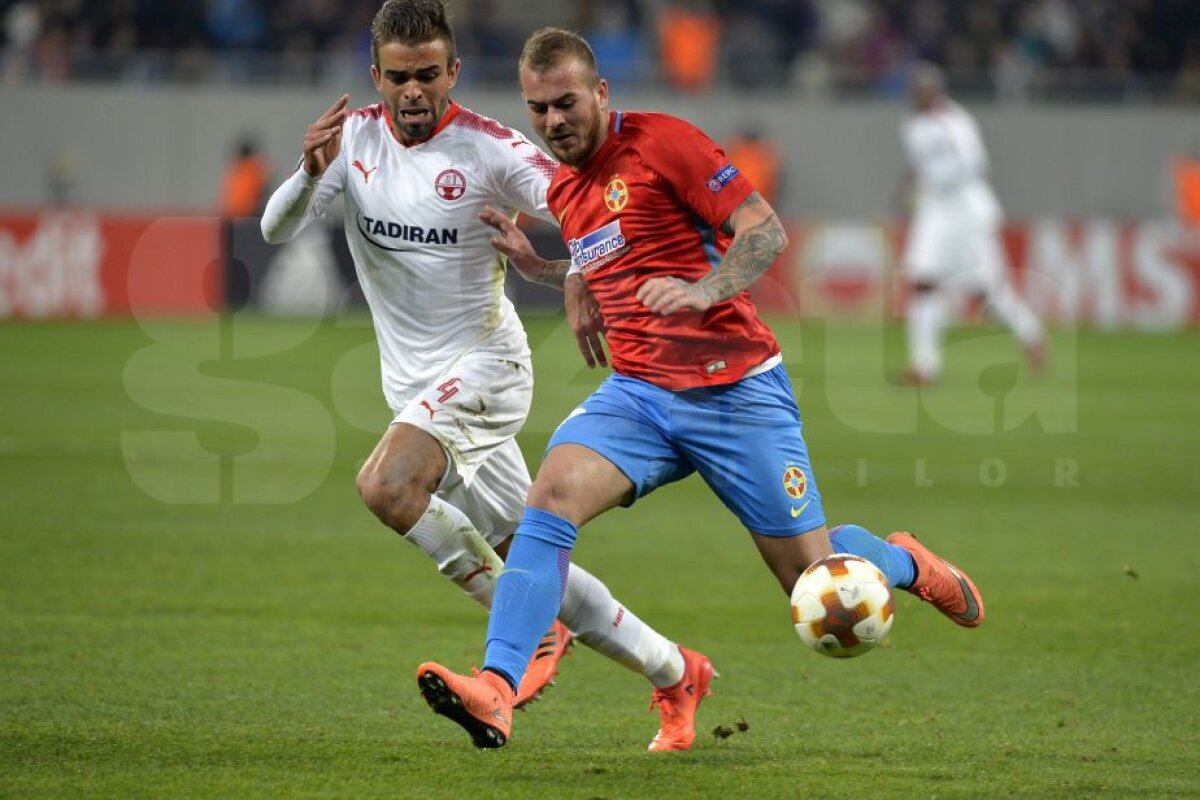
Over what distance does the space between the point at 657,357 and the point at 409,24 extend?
1.54 meters

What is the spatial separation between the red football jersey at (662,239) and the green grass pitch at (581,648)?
125cm

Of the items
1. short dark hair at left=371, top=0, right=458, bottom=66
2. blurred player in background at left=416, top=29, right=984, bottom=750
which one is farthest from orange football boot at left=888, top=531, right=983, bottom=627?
short dark hair at left=371, top=0, right=458, bottom=66

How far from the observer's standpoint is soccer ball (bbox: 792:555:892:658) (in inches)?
205

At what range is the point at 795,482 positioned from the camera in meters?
5.38

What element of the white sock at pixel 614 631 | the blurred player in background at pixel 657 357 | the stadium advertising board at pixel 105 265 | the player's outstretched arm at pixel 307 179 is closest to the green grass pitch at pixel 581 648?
the white sock at pixel 614 631

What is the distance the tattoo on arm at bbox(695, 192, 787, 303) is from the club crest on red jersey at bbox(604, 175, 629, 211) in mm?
399

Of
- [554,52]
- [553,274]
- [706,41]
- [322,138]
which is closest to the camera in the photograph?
[554,52]

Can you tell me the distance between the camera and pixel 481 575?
20.0 feet

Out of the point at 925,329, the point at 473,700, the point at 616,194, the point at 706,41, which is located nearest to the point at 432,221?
the point at 616,194

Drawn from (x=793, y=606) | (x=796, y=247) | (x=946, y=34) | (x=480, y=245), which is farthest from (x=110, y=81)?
(x=793, y=606)

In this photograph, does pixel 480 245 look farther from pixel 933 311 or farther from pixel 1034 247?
pixel 1034 247

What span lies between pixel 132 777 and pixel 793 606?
200 cm

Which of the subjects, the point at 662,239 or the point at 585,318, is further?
the point at 585,318

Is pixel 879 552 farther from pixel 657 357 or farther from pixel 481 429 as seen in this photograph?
pixel 481 429
